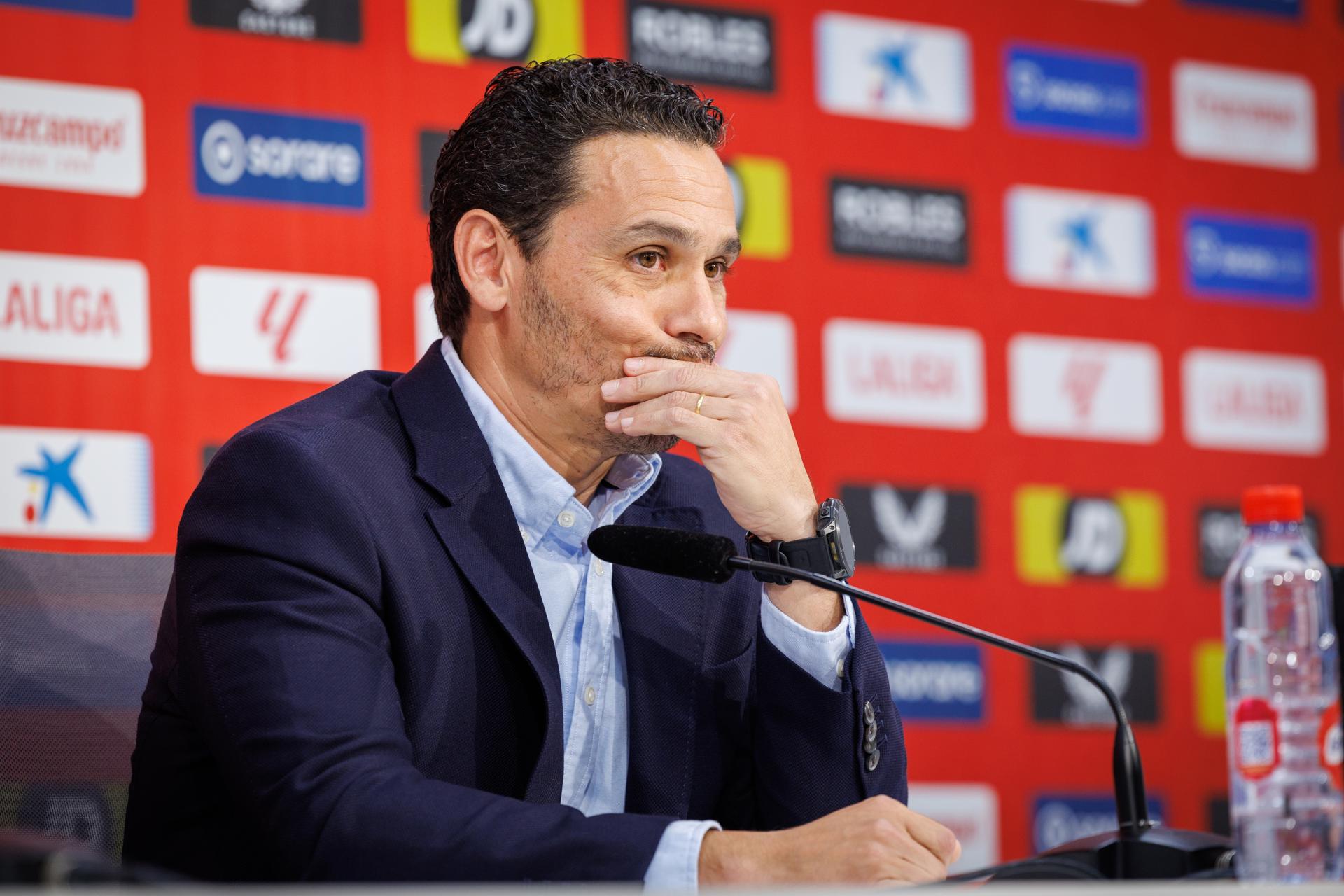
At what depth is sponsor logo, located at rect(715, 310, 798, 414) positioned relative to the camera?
3.50 metres

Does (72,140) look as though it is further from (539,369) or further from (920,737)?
(920,737)

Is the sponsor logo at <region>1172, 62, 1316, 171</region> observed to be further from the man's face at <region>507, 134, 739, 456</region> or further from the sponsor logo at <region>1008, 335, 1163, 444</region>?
the man's face at <region>507, 134, 739, 456</region>

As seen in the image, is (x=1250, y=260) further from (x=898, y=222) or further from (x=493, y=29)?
(x=493, y=29)

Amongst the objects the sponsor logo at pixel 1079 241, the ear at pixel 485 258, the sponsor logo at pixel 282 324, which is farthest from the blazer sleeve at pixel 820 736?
the sponsor logo at pixel 1079 241

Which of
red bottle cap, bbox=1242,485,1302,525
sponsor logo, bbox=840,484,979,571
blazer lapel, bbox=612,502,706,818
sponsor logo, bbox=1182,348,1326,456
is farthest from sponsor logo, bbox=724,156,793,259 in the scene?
red bottle cap, bbox=1242,485,1302,525

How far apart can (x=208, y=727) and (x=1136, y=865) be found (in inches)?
35.9

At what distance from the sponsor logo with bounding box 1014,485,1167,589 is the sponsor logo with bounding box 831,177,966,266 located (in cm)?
65

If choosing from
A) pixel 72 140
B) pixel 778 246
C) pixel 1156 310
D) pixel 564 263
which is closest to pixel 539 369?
pixel 564 263

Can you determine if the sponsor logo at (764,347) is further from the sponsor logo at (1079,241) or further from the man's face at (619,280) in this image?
the man's face at (619,280)

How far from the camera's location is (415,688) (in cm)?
168

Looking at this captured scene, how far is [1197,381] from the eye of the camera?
159 inches

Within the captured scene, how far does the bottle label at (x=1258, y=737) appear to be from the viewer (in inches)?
48.9

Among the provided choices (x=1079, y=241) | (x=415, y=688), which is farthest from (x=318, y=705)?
(x=1079, y=241)

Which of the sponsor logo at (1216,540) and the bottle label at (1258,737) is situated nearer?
the bottle label at (1258,737)
